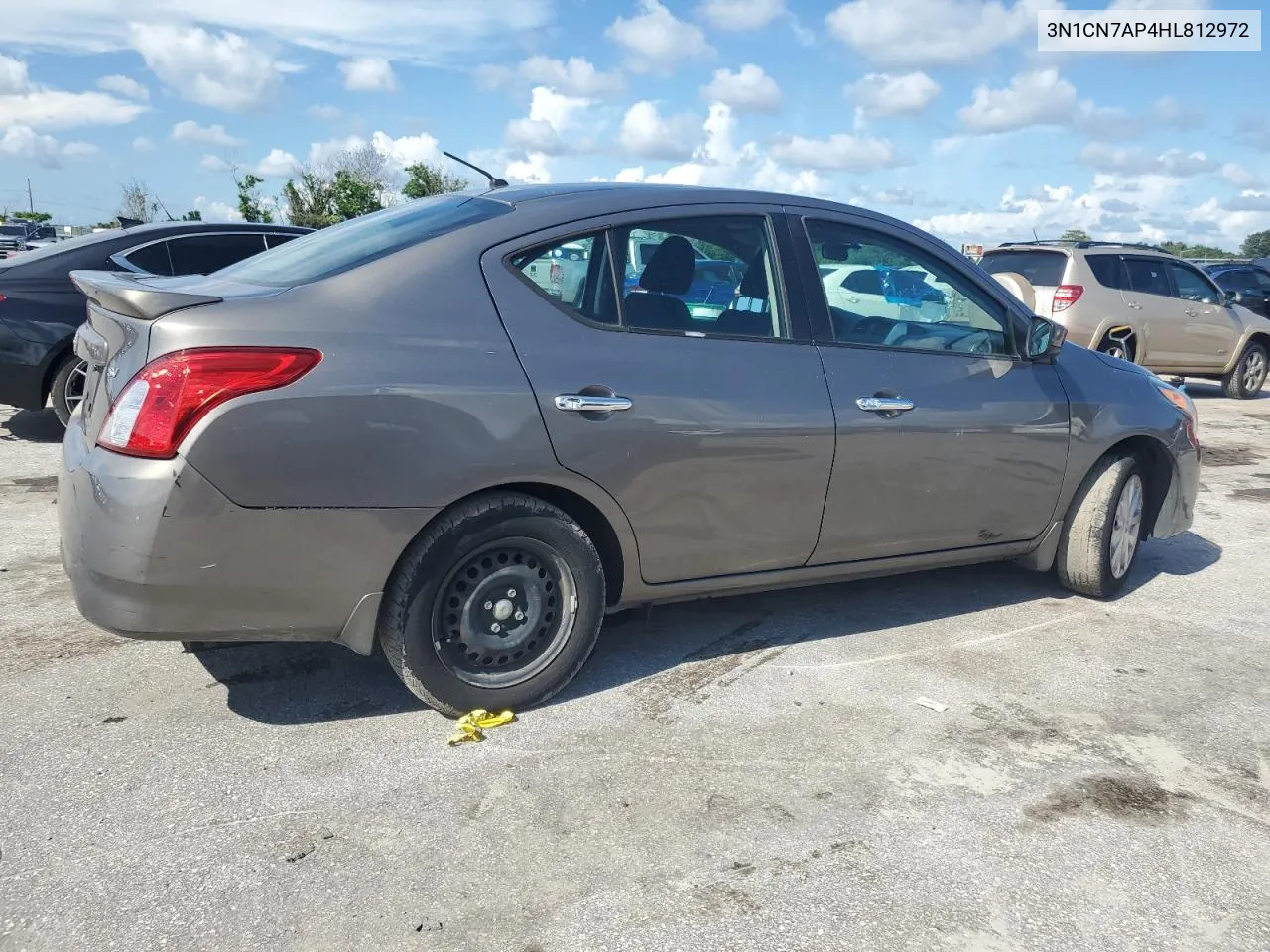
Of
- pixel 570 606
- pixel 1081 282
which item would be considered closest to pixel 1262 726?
pixel 570 606

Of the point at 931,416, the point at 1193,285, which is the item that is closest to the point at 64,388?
the point at 931,416

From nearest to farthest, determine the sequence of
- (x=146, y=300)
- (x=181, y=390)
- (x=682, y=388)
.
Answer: (x=181, y=390), (x=146, y=300), (x=682, y=388)

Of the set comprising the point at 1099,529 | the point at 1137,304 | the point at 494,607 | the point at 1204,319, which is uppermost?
the point at 1137,304

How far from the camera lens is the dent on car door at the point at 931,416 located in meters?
4.02

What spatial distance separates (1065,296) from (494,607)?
31.6 feet

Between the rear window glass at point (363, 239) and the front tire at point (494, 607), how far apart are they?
886 mm

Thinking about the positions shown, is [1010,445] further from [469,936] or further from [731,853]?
[469,936]

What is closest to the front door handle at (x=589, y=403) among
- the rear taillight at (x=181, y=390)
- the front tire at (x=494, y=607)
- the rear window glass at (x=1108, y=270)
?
the front tire at (x=494, y=607)

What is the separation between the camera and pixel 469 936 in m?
2.46

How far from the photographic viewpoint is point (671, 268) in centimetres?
379

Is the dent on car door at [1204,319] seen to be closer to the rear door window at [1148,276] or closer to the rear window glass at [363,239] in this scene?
the rear door window at [1148,276]

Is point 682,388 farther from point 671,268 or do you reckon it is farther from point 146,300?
point 146,300

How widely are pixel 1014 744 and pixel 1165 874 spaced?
74 cm

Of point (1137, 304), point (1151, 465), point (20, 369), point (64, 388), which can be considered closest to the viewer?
point (1151, 465)
